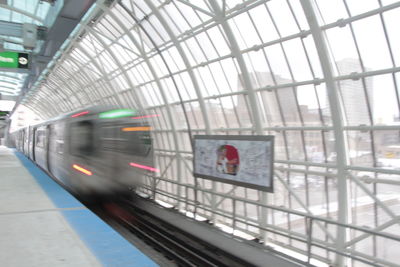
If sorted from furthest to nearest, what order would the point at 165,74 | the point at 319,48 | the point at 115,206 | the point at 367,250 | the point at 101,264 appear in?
the point at 165,74 → the point at 115,206 → the point at 367,250 → the point at 319,48 → the point at 101,264

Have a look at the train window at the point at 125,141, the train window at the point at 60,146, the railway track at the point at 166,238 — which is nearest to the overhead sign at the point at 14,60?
the train window at the point at 60,146

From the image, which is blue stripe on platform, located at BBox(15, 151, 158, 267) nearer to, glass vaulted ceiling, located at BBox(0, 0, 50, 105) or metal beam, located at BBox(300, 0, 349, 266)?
metal beam, located at BBox(300, 0, 349, 266)

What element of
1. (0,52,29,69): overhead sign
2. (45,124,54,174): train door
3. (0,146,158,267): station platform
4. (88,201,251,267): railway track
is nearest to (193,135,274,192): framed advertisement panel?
(88,201,251,267): railway track

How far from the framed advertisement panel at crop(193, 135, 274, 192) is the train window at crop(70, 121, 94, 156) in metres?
3.61

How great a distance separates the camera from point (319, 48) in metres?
9.11

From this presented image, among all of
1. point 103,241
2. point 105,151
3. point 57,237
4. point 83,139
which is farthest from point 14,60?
point 103,241

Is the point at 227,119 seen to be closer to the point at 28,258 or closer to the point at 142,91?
the point at 142,91

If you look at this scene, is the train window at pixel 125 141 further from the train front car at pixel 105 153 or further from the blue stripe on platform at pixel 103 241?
the blue stripe on platform at pixel 103 241

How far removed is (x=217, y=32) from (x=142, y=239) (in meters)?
8.78

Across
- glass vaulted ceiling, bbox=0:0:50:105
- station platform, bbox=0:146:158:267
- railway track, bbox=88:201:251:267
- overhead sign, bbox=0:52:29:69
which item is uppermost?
glass vaulted ceiling, bbox=0:0:50:105

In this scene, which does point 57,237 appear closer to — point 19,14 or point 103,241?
point 103,241

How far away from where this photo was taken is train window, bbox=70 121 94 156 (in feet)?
38.2

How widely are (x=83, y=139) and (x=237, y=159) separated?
17.8ft

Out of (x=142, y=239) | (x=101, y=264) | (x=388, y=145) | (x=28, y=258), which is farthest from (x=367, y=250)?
(x=28, y=258)
